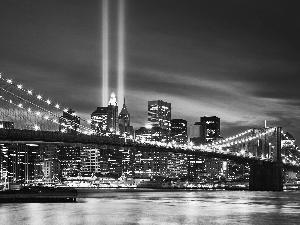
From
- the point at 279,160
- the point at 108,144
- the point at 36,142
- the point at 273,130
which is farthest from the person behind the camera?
the point at 273,130

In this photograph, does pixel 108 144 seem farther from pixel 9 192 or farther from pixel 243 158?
pixel 243 158

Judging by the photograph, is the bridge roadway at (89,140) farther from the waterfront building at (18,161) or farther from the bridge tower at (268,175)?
the waterfront building at (18,161)

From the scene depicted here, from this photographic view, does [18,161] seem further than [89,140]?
Yes

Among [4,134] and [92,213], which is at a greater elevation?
[4,134]

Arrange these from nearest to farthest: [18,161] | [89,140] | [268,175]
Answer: [89,140], [268,175], [18,161]

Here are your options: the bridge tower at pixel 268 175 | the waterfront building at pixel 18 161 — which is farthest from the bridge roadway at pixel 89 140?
the waterfront building at pixel 18 161

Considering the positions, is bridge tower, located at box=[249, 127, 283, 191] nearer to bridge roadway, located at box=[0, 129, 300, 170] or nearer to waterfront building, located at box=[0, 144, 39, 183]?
Answer: bridge roadway, located at box=[0, 129, 300, 170]

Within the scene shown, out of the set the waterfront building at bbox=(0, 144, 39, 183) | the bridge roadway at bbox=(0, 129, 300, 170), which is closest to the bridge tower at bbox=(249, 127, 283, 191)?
the bridge roadway at bbox=(0, 129, 300, 170)

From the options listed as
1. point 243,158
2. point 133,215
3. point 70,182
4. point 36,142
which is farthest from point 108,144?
point 70,182

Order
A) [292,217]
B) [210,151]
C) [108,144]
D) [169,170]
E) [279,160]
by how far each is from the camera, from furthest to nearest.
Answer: [169,170], [279,160], [210,151], [108,144], [292,217]
